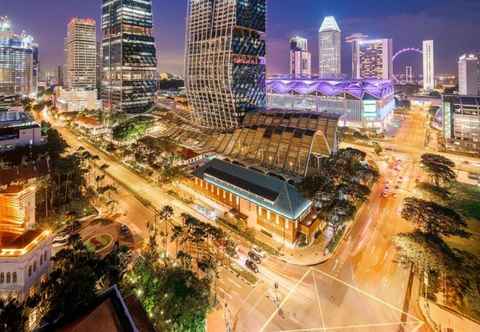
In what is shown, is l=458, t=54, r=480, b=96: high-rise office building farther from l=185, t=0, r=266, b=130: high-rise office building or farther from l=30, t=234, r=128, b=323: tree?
l=30, t=234, r=128, b=323: tree

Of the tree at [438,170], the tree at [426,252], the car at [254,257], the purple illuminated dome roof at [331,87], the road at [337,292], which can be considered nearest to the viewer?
the road at [337,292]

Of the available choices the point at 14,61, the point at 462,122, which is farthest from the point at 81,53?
the point at 462,122

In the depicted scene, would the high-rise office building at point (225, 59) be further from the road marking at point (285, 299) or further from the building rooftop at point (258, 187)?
the road marking at point (285, 299)

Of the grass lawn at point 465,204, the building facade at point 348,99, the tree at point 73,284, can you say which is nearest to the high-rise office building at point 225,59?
the building facade at point 348,99

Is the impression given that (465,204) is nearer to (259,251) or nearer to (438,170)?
(438,170)

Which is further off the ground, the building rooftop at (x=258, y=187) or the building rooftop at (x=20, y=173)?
the building rooftop at (x=20, y=173)

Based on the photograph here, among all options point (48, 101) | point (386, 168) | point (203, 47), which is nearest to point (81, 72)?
point (48, 101)
